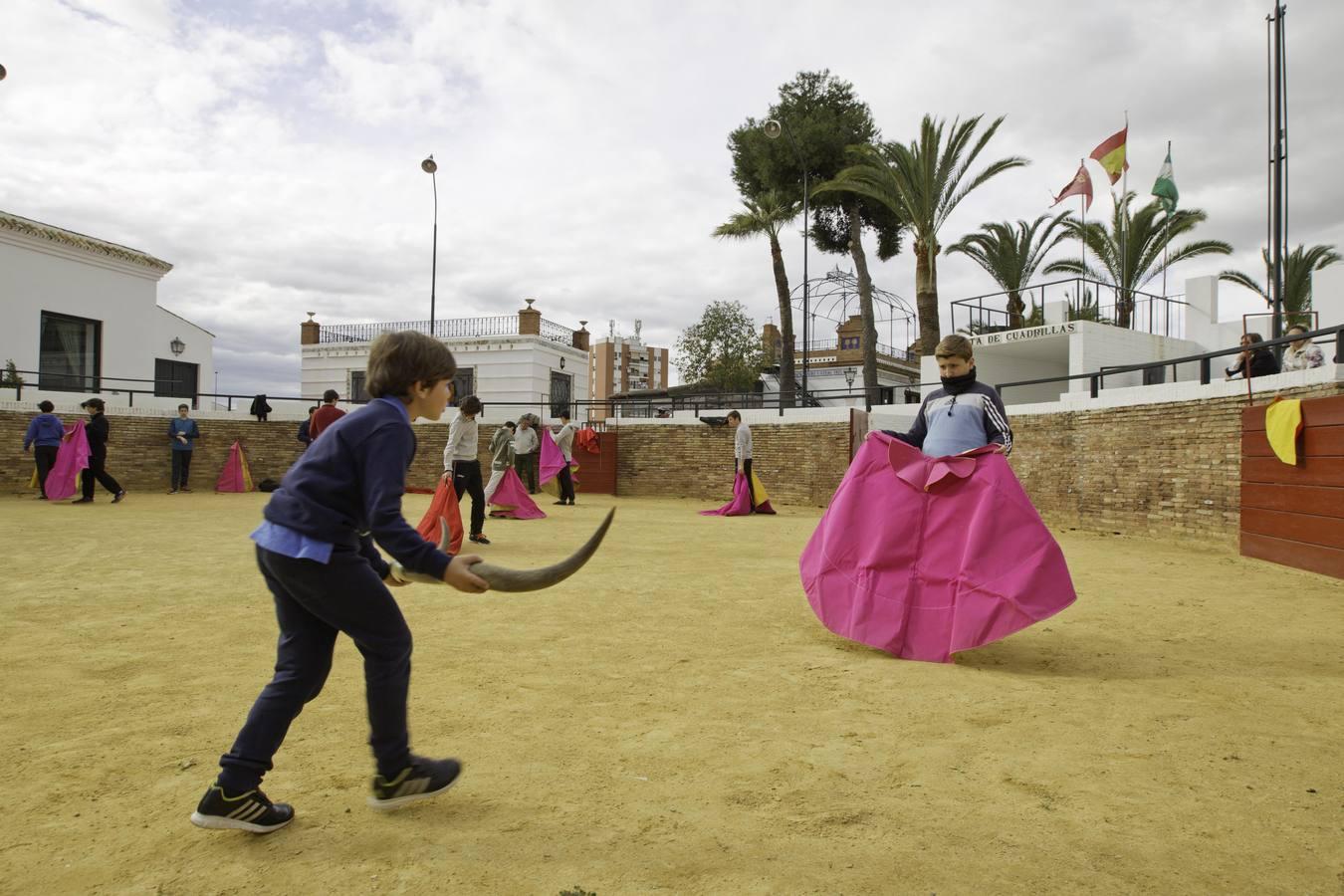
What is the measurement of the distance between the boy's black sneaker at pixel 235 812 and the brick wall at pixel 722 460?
55.3ft

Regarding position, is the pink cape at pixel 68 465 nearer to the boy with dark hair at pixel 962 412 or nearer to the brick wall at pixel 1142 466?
the boy with dark hair at pixel 962 412

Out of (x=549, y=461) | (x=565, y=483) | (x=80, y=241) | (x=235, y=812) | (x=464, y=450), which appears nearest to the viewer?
(x=235, y=812)

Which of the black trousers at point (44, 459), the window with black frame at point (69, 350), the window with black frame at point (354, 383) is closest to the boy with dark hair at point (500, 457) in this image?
the black trousers at point (44, 459)

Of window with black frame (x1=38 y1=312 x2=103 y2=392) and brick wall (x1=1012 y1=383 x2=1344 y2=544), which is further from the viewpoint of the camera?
window with black frame (x1=38 y1=312 x2=103 y2=392)

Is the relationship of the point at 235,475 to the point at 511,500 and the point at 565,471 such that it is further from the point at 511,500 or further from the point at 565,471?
the point at 511,500

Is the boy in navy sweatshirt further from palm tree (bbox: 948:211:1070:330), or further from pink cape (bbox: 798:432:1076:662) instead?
palm tree (bbox: 948:211:1070:330)

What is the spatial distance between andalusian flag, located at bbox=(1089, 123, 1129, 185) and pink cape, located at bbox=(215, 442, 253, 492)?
77.0 ft

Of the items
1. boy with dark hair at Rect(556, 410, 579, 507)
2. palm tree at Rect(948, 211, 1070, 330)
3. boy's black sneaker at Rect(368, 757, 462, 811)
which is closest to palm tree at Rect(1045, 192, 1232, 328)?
palm tree at Rect(948, 211, 1070, 330)

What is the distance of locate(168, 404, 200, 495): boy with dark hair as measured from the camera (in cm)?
2009

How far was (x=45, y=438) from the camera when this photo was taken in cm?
1559

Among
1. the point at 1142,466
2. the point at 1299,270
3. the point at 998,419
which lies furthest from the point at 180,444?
the point at 1299,270

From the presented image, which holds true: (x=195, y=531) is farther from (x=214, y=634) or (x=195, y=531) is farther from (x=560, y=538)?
(x=214, y=634)

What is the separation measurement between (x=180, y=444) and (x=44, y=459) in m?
4.26

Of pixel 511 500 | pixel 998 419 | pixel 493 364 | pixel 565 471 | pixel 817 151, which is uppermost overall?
pixel 817 151
